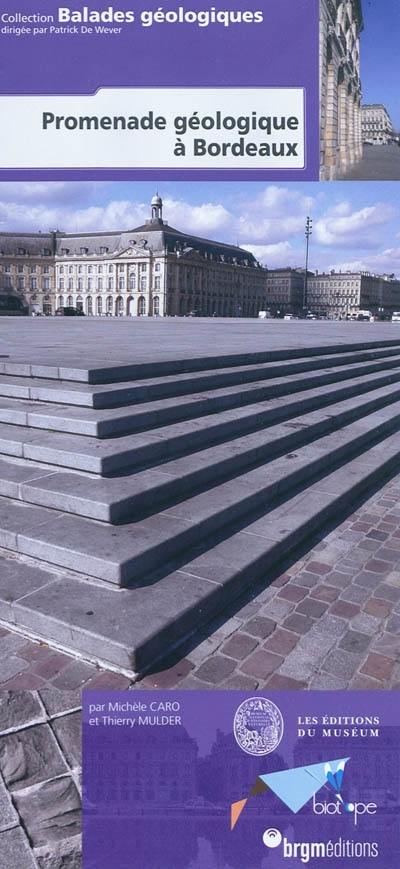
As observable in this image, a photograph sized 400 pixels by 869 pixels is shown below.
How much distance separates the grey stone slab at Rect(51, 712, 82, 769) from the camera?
2512mm

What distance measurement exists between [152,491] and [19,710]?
190cm

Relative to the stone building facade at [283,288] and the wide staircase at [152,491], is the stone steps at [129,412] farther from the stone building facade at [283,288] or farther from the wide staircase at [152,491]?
the stone building facade at [283,288]

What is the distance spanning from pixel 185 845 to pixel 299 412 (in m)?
6.10

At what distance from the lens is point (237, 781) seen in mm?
1913

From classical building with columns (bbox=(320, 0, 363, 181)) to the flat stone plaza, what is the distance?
2.47 m

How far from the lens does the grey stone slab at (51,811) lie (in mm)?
2171

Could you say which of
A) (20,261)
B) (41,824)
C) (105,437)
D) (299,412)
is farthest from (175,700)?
(20,261)

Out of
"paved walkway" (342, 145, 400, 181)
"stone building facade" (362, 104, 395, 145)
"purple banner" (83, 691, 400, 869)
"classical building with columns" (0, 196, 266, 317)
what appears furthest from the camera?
"classical building with columns" (0, 196, 266, 317)

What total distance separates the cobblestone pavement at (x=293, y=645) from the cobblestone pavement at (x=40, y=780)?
137 mm

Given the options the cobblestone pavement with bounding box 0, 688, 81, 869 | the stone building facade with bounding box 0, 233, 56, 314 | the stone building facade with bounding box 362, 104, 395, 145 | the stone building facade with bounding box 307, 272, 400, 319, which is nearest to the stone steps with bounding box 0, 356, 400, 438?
the cobblestone pavement with bounding box 0, 688, 81, 869

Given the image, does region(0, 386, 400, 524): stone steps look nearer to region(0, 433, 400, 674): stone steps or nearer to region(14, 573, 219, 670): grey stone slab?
region(0, 433, 400, 674): stone steps

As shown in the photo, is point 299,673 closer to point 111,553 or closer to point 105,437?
point 111,553

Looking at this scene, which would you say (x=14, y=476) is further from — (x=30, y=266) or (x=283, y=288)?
(x=283, y=288)

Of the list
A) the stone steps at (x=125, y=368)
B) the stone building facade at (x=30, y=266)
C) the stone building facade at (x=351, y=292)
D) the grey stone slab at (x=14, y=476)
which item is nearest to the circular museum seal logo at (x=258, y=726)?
the grey stone slab at (x=14, y=476)
